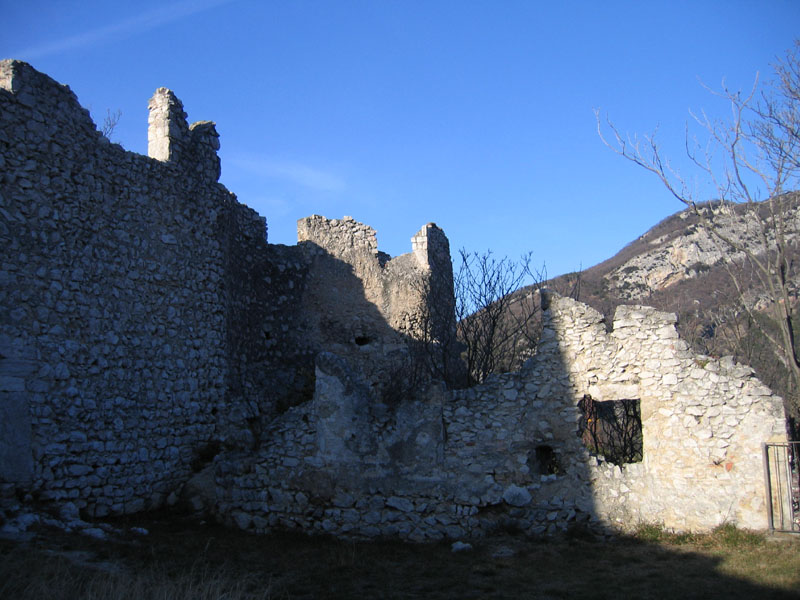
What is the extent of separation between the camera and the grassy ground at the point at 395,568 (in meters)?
6.66

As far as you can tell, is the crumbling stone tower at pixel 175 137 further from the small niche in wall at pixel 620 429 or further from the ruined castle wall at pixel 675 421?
the small niche in wall at pixel 620 429

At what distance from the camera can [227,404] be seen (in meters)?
11.8

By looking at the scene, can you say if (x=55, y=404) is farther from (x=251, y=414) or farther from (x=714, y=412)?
(x=714, y=412)

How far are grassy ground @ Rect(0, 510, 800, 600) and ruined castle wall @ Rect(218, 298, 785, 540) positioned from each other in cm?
38

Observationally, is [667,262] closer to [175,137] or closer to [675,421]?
[675,421]

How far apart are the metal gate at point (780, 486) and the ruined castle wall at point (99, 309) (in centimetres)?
819

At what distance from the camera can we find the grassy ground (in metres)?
6.66

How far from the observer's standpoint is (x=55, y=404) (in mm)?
8945

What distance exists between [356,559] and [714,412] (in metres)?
4.96

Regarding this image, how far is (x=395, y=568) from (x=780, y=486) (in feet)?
15.9

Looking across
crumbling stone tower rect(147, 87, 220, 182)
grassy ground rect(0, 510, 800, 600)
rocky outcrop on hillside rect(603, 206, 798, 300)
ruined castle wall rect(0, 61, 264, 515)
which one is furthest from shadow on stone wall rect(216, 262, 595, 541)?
rocky outcrop on hillside rect(603, 206, 798, 300)

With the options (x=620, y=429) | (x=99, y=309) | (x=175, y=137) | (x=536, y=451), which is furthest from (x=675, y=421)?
(x=175, y=137)

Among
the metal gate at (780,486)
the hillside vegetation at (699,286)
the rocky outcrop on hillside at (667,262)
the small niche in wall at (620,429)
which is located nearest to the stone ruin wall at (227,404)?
the metal gate at (780,486)

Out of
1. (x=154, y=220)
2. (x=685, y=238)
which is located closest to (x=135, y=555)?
(x=154, y=220)
